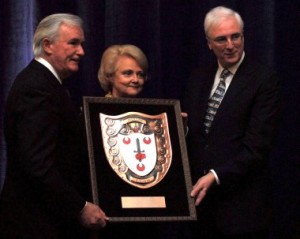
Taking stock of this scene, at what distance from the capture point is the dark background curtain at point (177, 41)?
3.74 meters

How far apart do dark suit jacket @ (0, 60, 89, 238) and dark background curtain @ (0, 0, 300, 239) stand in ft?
2.95

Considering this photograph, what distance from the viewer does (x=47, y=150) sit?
9.00 ft

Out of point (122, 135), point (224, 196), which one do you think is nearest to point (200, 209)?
point (224, 196)

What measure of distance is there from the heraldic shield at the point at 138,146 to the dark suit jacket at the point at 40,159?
0.15 meters

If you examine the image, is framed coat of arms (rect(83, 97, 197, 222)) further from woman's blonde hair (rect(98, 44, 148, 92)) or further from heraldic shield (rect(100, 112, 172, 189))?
woman's blonde hair (rect(98, 44, 148, 92))

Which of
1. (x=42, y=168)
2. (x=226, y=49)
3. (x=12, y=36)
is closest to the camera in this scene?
(x=42, y=168)

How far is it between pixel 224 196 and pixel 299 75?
0.94m

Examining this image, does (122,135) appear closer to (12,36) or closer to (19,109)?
(19,109)

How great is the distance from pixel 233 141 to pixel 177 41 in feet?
2.95

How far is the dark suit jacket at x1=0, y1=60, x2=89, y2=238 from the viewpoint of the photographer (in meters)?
2.74

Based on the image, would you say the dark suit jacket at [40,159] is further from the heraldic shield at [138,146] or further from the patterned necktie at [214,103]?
the patterned necktie at [214,103]

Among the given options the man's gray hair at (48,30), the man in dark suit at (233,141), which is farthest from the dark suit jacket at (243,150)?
the man's gray hair at (48,30)

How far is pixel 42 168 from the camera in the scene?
273cm

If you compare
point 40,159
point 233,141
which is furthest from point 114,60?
point 40,159
